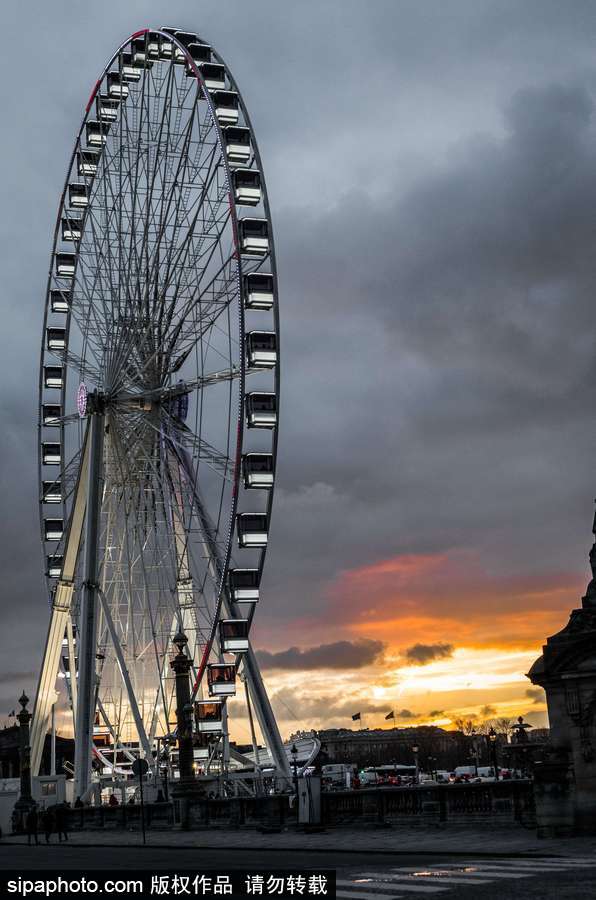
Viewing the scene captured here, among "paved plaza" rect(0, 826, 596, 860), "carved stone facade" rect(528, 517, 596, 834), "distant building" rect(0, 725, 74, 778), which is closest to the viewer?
"paved plaza" rect(0, 826, 596, 860)

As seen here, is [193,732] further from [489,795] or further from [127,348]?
[489,795]

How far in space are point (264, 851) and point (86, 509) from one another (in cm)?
2670

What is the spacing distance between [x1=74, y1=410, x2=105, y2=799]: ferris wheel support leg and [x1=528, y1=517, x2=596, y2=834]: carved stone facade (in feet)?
94.2

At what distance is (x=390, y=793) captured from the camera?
35.4m

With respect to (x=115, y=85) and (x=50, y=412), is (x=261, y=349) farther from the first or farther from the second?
(x=50, y=412)

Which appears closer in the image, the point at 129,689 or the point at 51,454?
the point at 129,689

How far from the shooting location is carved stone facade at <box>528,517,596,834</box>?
85.9 ft

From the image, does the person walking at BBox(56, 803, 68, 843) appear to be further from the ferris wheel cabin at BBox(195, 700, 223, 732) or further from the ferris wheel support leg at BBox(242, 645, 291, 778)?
the ferris wheel support leg at BBox(242, 645, 291, 778)

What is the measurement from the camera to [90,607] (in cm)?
5291

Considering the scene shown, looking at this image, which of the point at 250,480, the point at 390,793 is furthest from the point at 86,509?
the point at 390,793

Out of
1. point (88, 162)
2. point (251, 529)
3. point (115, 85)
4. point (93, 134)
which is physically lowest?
point (251, 529)

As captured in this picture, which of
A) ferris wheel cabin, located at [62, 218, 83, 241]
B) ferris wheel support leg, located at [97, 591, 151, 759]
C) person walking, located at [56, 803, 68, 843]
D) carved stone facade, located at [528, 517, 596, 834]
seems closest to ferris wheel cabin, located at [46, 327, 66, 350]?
ferris wheel cabin, located at [62, 218, 83, 241]

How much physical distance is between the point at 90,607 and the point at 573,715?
30.3 m

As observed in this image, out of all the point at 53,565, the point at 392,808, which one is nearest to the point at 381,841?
the point at 392,808
